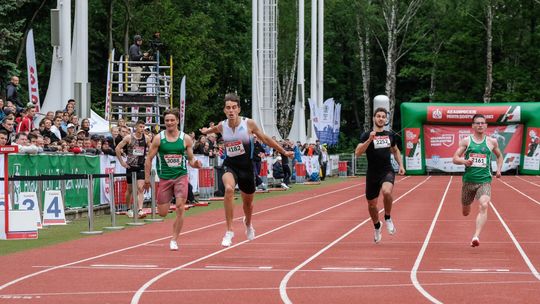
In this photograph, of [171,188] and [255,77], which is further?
[255,77]

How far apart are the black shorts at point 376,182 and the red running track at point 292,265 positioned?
2.62 feet

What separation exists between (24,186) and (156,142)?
18.1ft

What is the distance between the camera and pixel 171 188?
15977 mm

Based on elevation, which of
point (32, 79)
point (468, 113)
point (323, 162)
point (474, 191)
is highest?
point (32, 79)

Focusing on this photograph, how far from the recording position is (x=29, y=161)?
21.0 meters

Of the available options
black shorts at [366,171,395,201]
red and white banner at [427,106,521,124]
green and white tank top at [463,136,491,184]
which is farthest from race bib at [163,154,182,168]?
red and white banner at [427,106,521,124]

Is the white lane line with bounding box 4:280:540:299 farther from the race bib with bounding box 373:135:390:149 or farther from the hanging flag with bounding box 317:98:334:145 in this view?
the hanging flag with bounding box 317:98:334:145

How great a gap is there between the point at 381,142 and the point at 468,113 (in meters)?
41.7

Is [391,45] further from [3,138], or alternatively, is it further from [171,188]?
[171,188]

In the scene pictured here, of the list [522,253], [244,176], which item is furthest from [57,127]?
[522,253]

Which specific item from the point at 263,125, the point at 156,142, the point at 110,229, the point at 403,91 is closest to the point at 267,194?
the point at 263,125

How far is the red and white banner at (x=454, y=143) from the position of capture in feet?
188

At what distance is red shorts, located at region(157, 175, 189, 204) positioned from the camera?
1584 centimetres

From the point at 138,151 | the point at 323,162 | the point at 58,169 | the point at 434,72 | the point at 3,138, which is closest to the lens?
the point at 3,138
